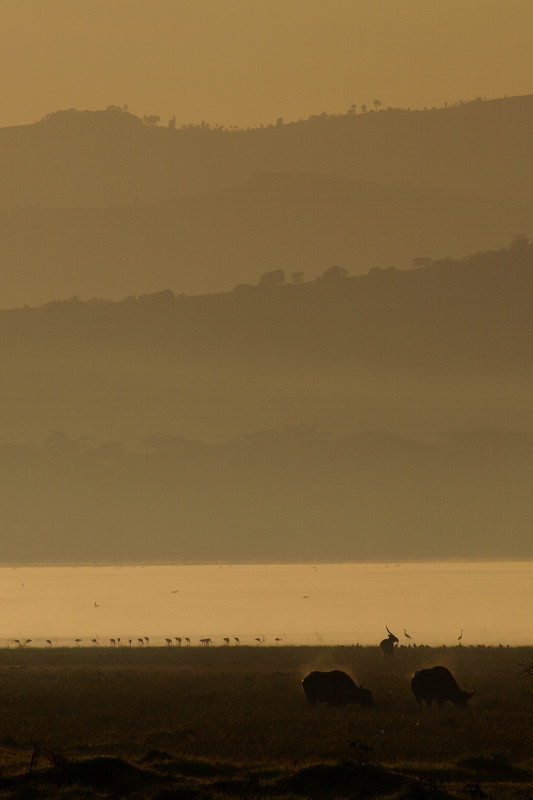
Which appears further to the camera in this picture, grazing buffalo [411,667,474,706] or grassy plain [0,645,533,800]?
grazing buffalo [411,667,474,706]

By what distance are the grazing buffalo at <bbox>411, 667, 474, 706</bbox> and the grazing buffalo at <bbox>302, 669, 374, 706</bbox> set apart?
1572mm

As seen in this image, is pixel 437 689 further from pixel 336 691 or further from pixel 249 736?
pixel 249 736

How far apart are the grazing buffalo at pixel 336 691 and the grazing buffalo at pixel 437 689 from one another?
1572 mm

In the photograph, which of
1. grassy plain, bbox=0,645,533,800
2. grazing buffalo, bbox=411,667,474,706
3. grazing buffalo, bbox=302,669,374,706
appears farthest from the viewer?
grazing buffalo, bbox=411,667,474,706

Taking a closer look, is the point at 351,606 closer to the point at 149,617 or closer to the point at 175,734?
the point at 149,617

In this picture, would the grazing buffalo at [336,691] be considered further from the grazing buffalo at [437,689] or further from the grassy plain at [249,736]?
the grazing buffalo at [437,689]

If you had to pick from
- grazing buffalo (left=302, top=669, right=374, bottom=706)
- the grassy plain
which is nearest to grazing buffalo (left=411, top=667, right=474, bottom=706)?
the grassy plain

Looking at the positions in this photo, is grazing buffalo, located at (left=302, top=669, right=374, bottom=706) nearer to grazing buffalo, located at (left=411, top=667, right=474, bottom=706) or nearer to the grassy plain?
the grassy plain

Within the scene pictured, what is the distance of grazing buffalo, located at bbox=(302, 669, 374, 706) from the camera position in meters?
40.5

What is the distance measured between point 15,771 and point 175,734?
7096 mm

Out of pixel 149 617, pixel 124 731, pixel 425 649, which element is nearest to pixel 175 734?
pixel 124 731

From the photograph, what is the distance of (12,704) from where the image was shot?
40.7m

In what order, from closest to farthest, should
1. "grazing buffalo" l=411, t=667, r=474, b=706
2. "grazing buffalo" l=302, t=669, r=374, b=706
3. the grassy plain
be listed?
the grassy plain < "grazing buffalo" l=302, t=669, r=374, b=706 < "grazing buffalo" l=411, t=667, r=474, b=706

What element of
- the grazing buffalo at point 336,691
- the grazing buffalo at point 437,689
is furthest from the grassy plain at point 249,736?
the grazing buffalo at point 437,689
